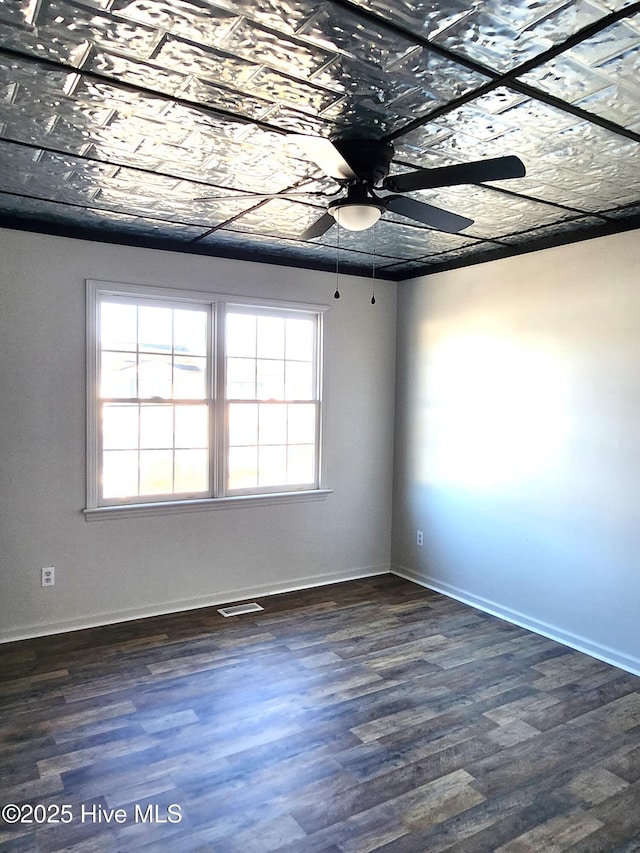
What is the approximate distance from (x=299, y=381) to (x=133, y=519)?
170 cm

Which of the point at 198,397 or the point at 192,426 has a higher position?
the point at 198,397

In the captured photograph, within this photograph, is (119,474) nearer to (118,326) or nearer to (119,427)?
(119,427)

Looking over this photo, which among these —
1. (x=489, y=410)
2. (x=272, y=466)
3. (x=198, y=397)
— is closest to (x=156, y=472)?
(x=198, y=397)

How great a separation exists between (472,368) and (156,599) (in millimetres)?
2903

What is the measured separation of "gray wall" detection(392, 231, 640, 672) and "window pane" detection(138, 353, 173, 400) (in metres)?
2.08

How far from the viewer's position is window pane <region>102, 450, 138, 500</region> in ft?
13.6

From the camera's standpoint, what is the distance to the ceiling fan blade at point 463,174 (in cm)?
206

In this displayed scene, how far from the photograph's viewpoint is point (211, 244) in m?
4.33

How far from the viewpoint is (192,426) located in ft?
14.7

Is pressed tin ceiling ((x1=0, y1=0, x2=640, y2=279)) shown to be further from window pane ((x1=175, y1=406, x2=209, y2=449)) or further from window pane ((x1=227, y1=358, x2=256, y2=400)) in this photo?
window pane ((x1=175, y1=406, x2=209, y2=449))

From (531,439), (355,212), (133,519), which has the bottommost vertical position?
(133,519)

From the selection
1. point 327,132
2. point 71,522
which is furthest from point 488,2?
point 71,522

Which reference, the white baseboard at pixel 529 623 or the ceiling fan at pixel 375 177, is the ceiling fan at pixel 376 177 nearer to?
the ceiling fan at pixel 375 177

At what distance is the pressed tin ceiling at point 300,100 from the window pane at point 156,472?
1.65 m
